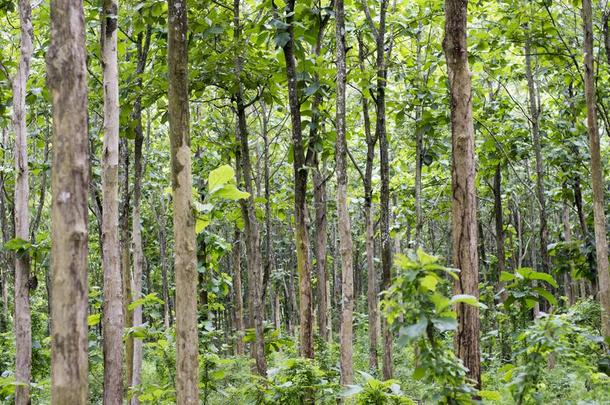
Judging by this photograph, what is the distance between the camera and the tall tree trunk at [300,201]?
24.2 ft

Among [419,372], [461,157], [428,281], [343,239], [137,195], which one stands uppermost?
[137,195]

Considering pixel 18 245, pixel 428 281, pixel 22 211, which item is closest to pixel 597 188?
pixel 428 281

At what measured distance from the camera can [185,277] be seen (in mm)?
4832

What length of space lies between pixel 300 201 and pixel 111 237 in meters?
2.40

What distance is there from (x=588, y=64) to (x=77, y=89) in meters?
6.84

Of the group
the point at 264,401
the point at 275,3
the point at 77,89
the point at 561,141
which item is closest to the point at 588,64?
the point at 561,141

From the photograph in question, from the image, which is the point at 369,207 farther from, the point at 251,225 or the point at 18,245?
the point at 18,245

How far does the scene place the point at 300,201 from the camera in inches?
304

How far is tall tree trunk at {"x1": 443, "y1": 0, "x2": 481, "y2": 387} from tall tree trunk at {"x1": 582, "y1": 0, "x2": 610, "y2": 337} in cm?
306

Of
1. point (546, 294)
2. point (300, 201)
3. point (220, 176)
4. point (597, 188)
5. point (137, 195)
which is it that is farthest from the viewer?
point (137, 195)

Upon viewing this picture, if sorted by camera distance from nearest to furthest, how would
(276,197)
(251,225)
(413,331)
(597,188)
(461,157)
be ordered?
(413,331)
(461,157)
(597,188)
(251,225)
(276,197)

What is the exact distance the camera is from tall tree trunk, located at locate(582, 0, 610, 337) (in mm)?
7535

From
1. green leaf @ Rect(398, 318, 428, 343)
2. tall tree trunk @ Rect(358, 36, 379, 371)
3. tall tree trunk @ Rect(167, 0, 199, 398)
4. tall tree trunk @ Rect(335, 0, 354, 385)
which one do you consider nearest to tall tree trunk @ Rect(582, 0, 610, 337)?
tall tree trunk @ Rect(358, 36, 379, 371)

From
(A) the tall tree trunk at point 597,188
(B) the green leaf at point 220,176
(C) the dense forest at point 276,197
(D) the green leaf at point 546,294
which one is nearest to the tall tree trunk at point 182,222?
(C) the dense forest at point 276,197
